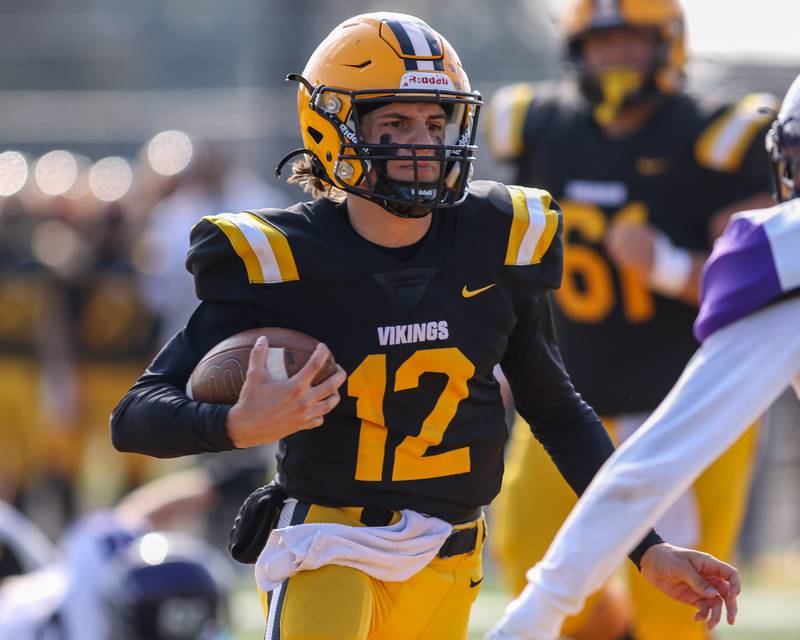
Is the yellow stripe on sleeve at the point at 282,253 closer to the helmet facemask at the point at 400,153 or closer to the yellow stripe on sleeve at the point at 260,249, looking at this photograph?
the yellow stripe on sleeve at the point at 260,249

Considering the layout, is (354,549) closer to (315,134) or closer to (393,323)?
(393,323)

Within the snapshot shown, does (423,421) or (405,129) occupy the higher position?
(405,129)

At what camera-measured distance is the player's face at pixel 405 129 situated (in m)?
3.20

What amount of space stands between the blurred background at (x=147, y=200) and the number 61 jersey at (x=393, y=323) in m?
2.21

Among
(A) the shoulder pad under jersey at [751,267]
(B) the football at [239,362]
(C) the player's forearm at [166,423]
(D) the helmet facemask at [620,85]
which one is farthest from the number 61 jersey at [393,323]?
(D) the helmet facemask at [620,85]

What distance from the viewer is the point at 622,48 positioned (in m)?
5.05

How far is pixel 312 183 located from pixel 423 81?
1.31ft

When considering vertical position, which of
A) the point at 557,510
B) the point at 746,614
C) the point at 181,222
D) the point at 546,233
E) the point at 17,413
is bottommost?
the point at 746,614

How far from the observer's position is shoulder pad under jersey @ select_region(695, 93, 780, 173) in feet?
15.7

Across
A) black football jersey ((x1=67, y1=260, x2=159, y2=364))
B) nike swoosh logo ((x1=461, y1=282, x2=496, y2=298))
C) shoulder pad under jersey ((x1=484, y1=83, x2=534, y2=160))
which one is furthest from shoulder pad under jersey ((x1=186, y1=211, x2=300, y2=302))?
black football jersey ((x1=67, y1=260, x2=159, y2=364))

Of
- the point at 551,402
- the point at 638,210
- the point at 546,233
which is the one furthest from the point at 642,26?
the point at 551,402

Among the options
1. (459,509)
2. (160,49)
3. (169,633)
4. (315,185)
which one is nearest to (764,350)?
(459,509)

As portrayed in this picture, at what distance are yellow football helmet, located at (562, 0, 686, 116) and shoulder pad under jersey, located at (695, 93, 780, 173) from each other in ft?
0.70

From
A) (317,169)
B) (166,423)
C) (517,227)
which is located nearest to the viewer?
(166,423)
